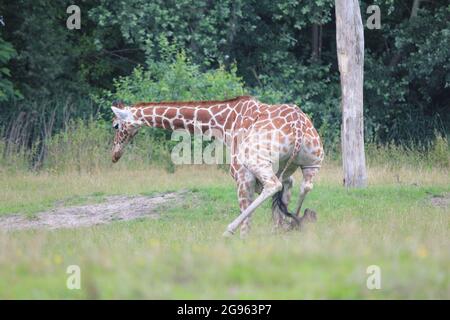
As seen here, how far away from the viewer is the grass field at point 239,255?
22.7 feet

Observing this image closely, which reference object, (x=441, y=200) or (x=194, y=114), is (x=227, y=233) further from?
(x=441, y=200)

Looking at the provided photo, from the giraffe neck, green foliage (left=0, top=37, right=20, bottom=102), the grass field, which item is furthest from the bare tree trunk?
green foliage (left=0, top=37, right=20, bottom=102)

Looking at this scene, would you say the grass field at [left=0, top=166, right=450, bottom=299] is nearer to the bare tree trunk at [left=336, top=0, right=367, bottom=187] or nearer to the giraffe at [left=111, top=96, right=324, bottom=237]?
the giraffe at [left=111, top=96, right=324, bottom=237]

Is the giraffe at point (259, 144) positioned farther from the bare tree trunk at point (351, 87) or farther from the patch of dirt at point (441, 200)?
the bare tree trunk at point (351, 87)

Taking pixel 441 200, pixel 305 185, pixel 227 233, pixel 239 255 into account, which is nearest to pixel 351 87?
pixel 441 200

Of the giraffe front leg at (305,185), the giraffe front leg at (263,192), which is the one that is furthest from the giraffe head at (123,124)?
the giraffe front leg at (305,185)

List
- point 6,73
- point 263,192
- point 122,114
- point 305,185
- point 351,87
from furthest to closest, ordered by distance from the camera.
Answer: point 6,73 → point 351,87 → point 122,114 → point 305,185 → point 263,192

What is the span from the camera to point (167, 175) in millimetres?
18812

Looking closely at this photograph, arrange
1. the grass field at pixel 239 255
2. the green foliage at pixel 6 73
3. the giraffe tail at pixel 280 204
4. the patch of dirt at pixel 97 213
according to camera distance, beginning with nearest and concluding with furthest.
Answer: the grass field at pixel 239 255 → the giraffe tail at pixel 280 204 → the patch of dirt at pixel 97 213 → the green foliage at pixel 6 73

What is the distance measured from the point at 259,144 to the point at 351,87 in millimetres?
5863

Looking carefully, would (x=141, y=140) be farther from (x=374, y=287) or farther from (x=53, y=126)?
(x=374, y=287)

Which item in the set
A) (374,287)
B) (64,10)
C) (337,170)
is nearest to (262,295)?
(374,287)

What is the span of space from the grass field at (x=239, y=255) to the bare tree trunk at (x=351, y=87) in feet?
5.56

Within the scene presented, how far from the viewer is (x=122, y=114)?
501 inches
